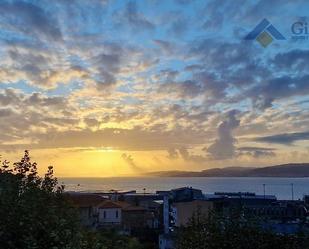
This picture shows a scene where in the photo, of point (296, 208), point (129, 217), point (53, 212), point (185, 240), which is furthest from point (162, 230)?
point (53, 212)

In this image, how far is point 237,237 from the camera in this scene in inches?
475

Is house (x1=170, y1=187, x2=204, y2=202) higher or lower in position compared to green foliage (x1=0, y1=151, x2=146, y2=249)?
higher

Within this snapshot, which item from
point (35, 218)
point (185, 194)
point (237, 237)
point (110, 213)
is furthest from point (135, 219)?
point (35, 218)

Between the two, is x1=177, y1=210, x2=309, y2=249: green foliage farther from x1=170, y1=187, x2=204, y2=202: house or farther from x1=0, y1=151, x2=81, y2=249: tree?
x1=170, y1=187, x2=204, y2=202: house

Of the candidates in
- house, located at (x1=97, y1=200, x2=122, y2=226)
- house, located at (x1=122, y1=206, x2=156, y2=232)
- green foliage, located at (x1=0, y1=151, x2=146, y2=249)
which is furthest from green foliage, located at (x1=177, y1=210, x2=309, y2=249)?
house, located at (x1=122, y1=206, x2=156, y2=232)

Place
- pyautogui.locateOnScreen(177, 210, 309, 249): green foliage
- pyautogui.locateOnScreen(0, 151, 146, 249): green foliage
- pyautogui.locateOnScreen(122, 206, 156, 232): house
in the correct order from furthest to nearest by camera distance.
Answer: pyautogui.locateOnScreen(122, 206, 156, 232): house
pyautogui.locateOnScreen(177, 210, 309, 249): green foliage
pyautogui.locateOnScreen(0, 151, 146, 249): green foliage

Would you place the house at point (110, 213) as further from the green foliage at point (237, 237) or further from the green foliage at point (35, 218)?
the green foliage at point (35, 218)

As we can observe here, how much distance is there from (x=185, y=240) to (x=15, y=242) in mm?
6332

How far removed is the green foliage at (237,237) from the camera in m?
11.9

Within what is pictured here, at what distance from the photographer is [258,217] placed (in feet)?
41.0

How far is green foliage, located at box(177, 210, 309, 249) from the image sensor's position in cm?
1194

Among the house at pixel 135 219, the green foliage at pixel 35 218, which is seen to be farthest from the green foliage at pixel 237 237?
the house at pixel 135 219

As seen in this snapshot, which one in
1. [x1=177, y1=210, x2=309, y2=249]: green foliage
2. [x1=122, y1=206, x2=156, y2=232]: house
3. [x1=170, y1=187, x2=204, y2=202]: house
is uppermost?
[x1=170, y1=187, x2=204, y2=202]: house

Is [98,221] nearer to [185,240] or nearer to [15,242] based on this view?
[185,240]
